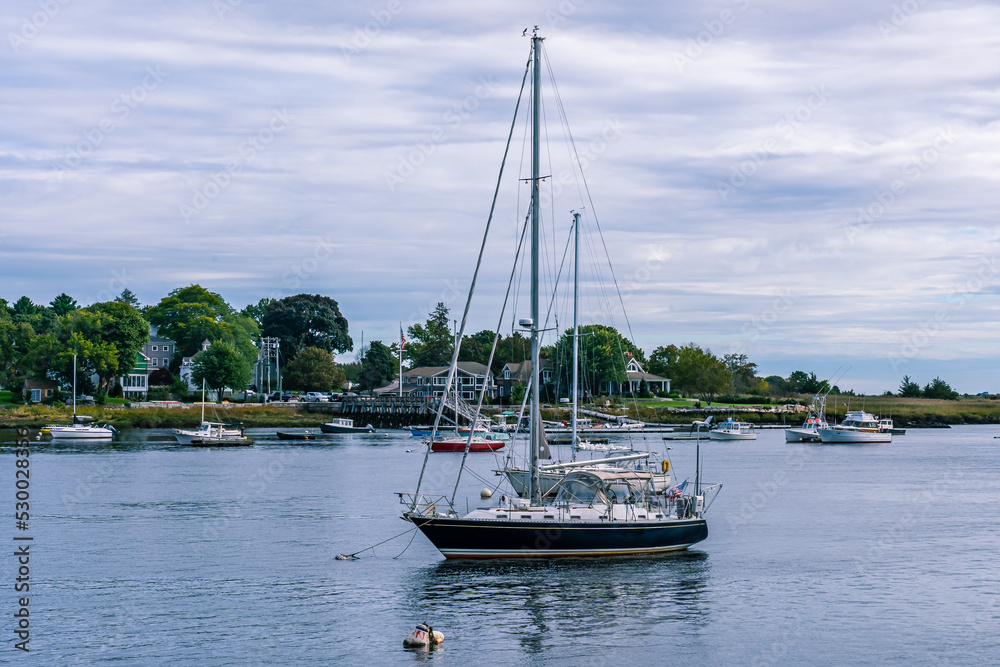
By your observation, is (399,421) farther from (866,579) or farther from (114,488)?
(866,579)

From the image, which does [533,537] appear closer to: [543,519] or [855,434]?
[543,519]

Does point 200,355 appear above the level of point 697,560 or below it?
above

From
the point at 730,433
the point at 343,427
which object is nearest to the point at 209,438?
the point at 343,427

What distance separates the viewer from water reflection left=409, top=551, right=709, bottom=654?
2905cm

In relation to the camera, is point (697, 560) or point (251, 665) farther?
point (697, 560)

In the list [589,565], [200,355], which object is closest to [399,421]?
[200,355]

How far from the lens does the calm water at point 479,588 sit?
1069 inches

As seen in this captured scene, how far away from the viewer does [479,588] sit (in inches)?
1324

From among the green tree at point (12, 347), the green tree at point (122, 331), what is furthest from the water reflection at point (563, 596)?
the green tree at point (12, 347)

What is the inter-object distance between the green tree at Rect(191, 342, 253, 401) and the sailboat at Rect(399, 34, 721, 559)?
138124mm

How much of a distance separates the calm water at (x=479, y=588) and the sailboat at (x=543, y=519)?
773mm

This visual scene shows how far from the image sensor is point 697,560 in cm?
3984

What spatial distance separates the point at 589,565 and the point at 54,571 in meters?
19.7

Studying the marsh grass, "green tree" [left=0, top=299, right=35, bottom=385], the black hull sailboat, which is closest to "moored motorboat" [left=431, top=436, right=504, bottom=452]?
the marsh grass
